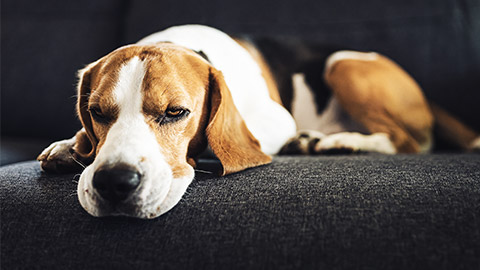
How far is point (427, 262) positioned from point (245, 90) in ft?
3.83

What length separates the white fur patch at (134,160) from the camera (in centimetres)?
112

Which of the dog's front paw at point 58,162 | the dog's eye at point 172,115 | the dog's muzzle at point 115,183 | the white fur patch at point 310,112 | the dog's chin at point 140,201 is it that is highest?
the dog's eye at point 172,115

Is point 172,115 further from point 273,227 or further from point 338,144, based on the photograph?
point 338,144

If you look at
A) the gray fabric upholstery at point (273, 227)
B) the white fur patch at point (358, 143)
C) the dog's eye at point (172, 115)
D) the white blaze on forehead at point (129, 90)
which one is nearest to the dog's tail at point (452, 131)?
the white fur patch at point (358, 143)

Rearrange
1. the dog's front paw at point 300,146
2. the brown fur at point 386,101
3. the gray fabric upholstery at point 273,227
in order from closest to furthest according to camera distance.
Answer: the gray fabric upholstery at point 273,227 → the dog's front paw at point 300,146 → the brown fur at point 386,101

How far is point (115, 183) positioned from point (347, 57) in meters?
1.64

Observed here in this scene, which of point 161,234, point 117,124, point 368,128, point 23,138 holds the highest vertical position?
point 117,124

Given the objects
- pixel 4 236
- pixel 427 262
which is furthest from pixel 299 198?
pixel 4 236

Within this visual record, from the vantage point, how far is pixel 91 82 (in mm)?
1547

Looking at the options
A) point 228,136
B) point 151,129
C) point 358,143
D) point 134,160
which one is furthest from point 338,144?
point 134,160

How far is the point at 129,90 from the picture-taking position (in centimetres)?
136

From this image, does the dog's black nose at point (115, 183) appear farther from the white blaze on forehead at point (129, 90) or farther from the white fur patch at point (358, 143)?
the white fur patch at point (358, 143)

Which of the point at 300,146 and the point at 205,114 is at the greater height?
the point at 205,114

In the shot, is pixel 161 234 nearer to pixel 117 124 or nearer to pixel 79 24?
pixel 117 124
